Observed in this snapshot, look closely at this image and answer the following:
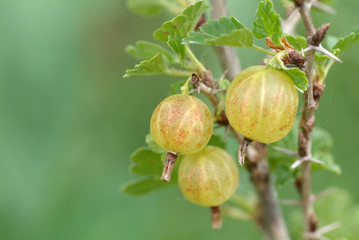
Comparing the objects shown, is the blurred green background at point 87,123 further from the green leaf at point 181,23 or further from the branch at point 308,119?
the green leaf at point 181,23

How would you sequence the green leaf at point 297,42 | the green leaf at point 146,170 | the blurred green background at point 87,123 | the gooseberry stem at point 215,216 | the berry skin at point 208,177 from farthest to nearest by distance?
the blurred green background at point 87,123
the green leaf at point 146,170
the gooseberry stem at point 215,216
the berry skin at point 208,177
the green leaf at point 297,42

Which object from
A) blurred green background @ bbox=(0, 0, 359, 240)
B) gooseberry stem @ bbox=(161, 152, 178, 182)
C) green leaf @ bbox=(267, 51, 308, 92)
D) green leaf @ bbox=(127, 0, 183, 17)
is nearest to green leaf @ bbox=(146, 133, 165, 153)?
gooseberry stem @ bbox=(161, 152, 178, 182)

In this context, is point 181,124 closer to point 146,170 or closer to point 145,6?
point 146,170

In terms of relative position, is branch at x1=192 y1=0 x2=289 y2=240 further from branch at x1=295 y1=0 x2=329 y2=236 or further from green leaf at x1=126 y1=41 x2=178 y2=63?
green leaf at x1=126 y1=41 x2=178 y2=63

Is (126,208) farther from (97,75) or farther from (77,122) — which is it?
(97,75)

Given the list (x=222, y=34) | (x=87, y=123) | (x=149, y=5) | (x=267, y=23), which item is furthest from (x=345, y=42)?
(x=87, y=123)

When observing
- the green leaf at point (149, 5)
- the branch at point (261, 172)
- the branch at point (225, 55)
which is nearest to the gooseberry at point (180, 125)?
the branch at point (261, 172)
